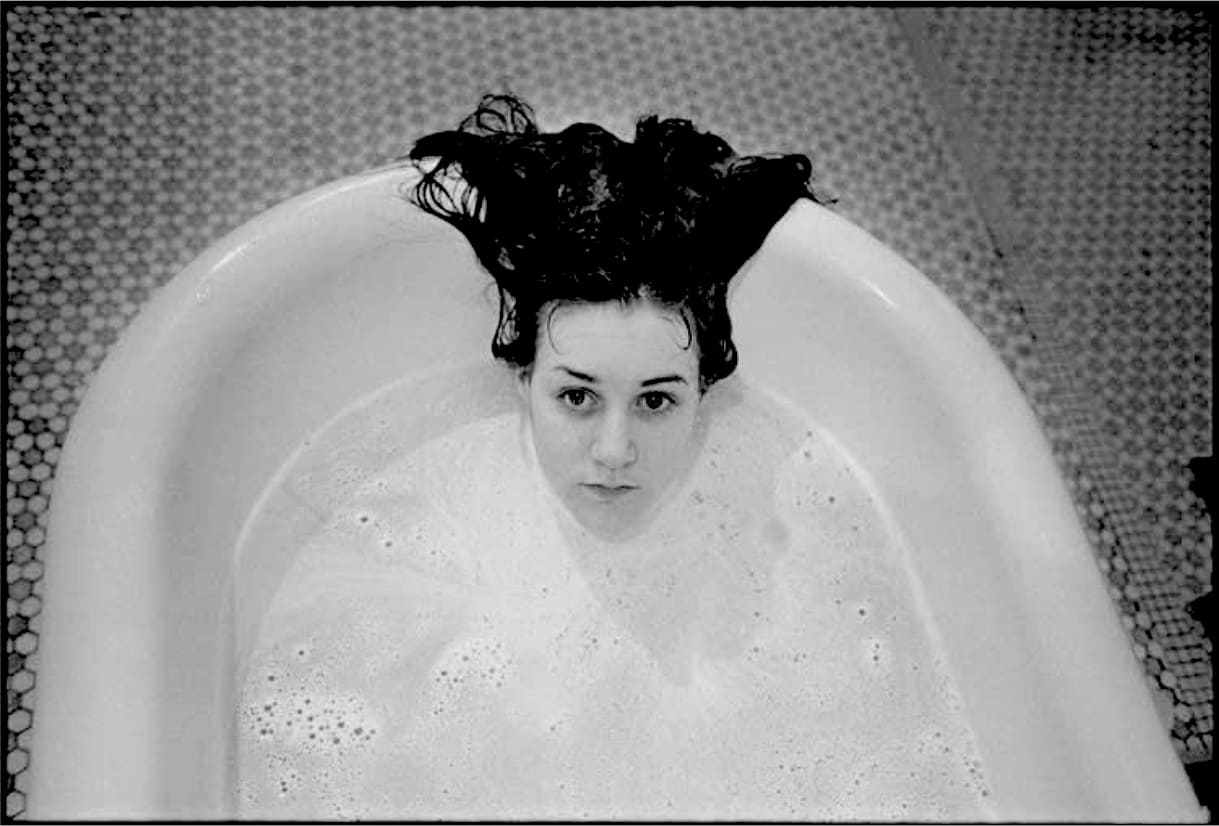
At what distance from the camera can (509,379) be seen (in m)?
1.49

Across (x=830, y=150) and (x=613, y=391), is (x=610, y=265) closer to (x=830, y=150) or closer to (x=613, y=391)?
(x=613, y=391)

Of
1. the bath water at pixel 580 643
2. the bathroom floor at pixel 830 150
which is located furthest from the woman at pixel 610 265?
the bathroom floor at pixel 830 150

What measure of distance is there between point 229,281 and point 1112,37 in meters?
1.60

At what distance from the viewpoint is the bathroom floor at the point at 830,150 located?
1.59 metres

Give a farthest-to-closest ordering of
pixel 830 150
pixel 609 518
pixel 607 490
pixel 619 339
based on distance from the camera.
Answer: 1. pixel 830 150
2. pixel 609 518
3. pixel 607 490
4. pixel 619 339

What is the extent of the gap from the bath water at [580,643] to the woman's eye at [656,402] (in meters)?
0.26

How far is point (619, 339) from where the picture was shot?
3.76 feet

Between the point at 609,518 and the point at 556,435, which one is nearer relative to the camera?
the point at 556,435

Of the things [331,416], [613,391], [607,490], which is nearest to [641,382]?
[613,391]

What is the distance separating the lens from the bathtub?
3.36 ft

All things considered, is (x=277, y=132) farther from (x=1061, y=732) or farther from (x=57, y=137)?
(x=1061, y=732)

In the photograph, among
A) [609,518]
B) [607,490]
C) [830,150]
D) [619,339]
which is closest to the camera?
[619,339]

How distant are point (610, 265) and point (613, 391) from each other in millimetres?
125

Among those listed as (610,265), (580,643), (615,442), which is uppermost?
(610,265)
